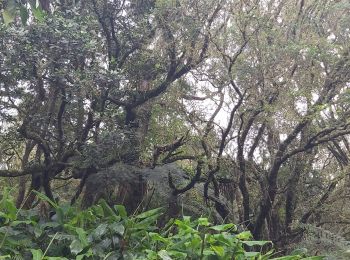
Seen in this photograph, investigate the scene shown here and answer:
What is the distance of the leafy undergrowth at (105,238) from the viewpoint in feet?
11.3

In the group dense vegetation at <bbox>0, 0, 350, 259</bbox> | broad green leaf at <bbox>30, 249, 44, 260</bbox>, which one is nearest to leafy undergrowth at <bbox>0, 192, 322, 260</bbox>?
broad green leaf at <bbox>30, 249, 44, 260</bbox>

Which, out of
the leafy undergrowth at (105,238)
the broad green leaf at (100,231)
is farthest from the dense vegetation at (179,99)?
the broad green leaf at (100,231)

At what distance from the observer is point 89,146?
581 centimetres

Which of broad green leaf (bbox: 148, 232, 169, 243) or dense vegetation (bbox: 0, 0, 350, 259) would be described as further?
dense vegetation (bbox: 0, 0, 350, 259)

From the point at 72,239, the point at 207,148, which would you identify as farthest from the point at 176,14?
the point at 72,239

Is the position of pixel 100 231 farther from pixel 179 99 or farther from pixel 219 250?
pixel 179 99

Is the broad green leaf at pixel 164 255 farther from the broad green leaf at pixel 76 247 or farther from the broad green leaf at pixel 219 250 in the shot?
the broad green leaf at pixel 76 247

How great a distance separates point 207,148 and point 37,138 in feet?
7.28

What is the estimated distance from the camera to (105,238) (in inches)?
150

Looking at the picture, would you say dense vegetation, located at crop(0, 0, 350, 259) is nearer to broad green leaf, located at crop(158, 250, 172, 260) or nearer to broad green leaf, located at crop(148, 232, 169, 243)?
broad green leaf, located at crop(148, 232, 169, 243)

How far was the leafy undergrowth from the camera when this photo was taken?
11.3 feet

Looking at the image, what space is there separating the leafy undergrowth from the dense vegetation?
4.21 feet

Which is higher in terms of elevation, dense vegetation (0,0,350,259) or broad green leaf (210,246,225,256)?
dense vegetation (0,0,350,259)

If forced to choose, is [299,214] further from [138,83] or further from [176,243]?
[176,243]
